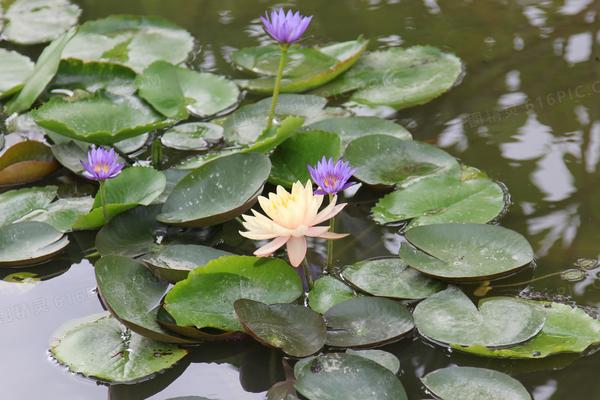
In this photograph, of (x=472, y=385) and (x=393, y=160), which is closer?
(x=472, y=385)

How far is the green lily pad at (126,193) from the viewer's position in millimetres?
2072

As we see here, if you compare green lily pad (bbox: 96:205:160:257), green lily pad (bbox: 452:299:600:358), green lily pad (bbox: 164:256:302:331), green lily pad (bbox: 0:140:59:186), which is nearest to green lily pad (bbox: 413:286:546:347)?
green lily pad (bbox: 452:299:600:358)

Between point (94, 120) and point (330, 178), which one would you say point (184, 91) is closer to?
point (94, 120)

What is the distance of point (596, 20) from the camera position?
3.06 meters

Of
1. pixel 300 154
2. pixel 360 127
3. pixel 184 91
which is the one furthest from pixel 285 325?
pixel 184 91

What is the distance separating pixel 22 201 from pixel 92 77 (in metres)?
0.75

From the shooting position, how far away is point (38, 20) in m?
3.37

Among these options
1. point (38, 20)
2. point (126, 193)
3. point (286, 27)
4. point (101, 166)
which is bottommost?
point (38, 20)

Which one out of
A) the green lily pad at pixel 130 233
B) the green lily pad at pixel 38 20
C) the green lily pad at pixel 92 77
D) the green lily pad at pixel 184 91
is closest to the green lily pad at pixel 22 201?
the green lily pad at pixel 130 233

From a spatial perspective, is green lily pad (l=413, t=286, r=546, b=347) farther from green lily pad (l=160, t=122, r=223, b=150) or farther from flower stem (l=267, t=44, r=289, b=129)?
green lily pad (l=160, t=122, r=223, b=150)

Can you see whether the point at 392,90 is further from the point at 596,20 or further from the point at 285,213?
the point at 285,213

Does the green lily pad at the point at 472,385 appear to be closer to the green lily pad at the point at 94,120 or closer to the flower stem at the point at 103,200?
the flower stem at the point at 103,200

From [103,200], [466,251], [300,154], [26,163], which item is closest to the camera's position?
[466,251]

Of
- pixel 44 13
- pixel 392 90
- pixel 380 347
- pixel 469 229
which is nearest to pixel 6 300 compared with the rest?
pixel 380 347
